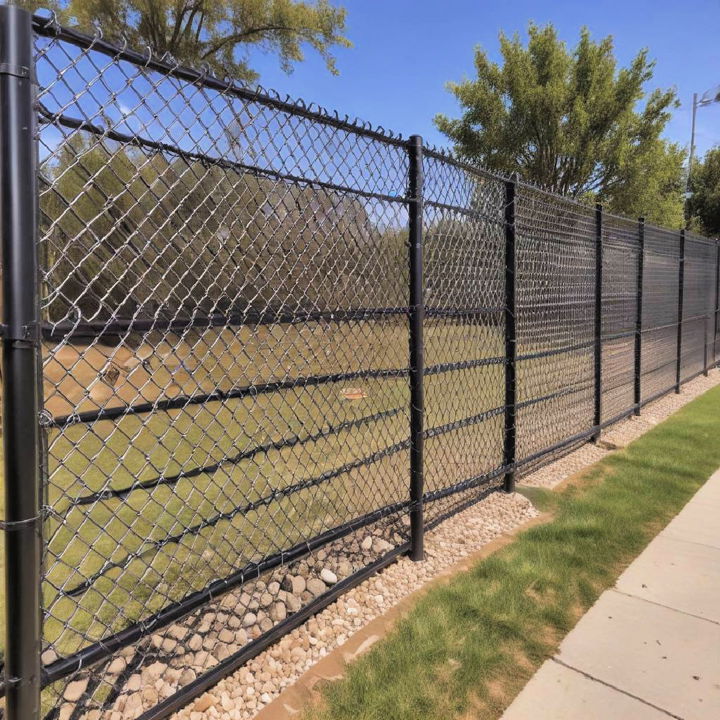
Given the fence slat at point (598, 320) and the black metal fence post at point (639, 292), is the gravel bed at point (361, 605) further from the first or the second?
the black metal fence post at point (639, 292)

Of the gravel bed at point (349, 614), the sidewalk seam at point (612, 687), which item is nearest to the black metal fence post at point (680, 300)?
the gravel bed at point (349, 614)

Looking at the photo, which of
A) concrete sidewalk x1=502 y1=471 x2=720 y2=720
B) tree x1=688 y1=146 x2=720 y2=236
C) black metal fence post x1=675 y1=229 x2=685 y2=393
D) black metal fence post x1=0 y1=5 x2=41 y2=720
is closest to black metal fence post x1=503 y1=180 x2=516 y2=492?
concrete sidewalk x1=502 y1=471 x2=720 y2=720

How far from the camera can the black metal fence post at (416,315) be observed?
2.85 m

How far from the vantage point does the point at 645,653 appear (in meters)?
2.33

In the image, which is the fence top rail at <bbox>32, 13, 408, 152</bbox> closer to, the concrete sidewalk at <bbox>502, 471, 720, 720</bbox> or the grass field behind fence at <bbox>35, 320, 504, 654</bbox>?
the grass field behind fence at <bbox>35, 320, 504, 654</bbox>

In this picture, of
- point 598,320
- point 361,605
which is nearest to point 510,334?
point 598,320

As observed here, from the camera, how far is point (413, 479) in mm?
3018

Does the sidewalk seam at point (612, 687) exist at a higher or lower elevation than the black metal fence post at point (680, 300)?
lower

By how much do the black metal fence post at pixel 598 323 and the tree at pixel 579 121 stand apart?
13158 millimetres

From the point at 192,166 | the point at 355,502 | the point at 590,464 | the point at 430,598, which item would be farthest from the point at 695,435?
the point at 192,166

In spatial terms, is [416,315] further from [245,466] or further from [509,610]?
[245,466]

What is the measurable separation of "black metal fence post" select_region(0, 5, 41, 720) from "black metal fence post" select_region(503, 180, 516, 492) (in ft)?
10.3

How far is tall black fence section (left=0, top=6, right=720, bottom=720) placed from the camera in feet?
4.79

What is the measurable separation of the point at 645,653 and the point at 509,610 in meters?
0.58
